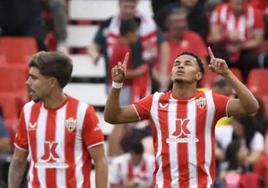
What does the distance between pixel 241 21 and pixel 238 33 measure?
0.15m

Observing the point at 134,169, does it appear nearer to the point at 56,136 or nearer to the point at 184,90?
the point at 184,90

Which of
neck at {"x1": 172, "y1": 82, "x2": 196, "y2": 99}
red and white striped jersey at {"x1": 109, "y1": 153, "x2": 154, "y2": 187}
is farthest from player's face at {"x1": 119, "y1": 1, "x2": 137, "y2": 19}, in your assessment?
neck at {"x1": 172, "y1": 82, "x2": 196, "y2": 99}

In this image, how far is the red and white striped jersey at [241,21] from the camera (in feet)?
50.6

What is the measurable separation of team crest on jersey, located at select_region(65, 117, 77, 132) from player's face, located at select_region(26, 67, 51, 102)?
229 millimetres

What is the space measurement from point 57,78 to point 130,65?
211 inches

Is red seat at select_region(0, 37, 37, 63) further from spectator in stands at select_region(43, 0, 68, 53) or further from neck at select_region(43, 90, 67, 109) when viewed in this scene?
neck at select_region(43, 90, 67, 109)

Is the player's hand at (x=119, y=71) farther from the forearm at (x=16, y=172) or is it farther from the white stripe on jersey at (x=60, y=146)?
the forearm at (x=16, y=172)

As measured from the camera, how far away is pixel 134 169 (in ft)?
44.0

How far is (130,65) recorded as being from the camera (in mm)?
14547

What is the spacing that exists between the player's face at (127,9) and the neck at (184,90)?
474 cm

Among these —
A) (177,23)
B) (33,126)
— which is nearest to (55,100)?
(33,126)

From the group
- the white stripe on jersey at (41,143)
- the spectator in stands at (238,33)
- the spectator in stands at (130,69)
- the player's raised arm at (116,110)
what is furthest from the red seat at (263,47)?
the white stripe on jersey at (41,143)

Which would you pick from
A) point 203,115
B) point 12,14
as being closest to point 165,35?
point 12,14

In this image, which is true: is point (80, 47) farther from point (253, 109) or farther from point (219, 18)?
point (253, 109)
